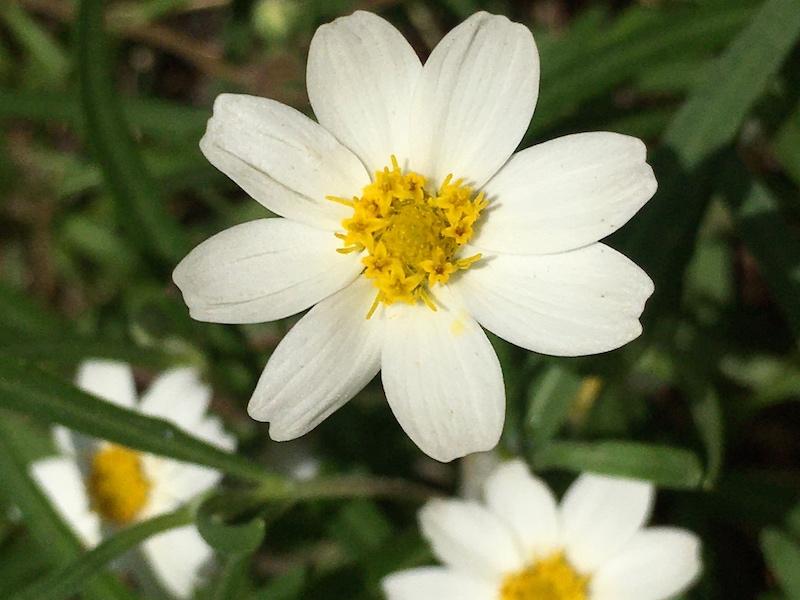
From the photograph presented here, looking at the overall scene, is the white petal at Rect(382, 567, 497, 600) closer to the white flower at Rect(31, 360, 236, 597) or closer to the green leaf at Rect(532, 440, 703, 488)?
the green leaf at Rect(532, 440, 703, 488)

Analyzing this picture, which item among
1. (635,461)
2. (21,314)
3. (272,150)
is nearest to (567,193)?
(272,150)

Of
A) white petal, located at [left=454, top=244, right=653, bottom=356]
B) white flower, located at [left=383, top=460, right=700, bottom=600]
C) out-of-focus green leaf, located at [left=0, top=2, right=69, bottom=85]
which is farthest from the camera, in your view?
out-of-focus green leaf, located at [left=0, top=2, right=69, bottom=85]

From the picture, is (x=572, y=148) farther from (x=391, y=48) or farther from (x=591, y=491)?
(x=591, y=491)

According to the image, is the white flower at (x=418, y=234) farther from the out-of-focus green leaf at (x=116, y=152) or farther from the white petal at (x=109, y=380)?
the white petal at (x=109, y=380)

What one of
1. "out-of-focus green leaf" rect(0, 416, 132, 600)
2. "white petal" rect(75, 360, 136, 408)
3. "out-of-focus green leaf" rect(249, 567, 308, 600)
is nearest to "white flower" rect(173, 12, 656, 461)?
"out-of-focus green leaf" rect(249, 567, 308, 600)

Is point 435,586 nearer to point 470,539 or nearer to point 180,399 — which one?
point 470,539

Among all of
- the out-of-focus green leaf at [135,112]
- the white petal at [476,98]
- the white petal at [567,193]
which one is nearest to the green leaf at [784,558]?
the white petal at [567,193]
